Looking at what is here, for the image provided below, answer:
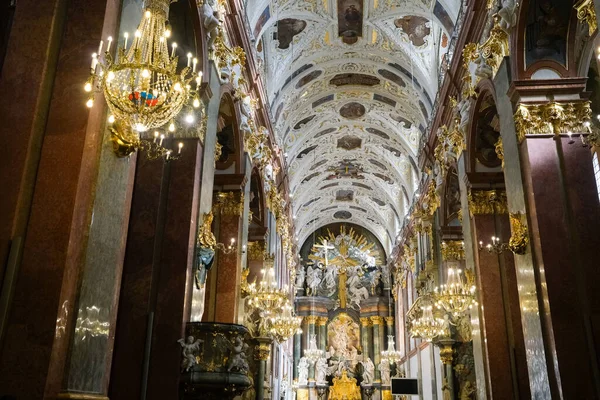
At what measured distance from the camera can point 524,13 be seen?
8.66m

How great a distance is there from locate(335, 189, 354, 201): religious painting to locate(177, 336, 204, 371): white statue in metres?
23.0

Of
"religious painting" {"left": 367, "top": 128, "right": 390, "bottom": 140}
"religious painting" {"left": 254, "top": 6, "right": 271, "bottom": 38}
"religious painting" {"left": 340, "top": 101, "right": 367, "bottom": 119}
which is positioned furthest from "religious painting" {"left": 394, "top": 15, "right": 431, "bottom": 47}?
"religious painting" {"left": 367, "top": 128, "right": 390, "bottom": 140}

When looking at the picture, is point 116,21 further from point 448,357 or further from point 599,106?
point 448,357

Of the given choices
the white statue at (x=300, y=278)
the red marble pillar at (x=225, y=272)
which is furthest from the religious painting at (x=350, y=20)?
the white statue at (x=300, y=278)

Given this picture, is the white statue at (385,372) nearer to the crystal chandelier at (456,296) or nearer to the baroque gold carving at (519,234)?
the crystal chandelier at (456,296)

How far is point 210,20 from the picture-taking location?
29.9ft

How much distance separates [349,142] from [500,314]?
47.5 ft

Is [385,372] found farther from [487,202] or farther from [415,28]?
[487,202]

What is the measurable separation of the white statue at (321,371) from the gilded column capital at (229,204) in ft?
65.6

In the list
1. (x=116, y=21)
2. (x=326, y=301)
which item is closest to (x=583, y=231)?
(x=116, y=21)

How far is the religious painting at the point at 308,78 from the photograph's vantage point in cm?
1862

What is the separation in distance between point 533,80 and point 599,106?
3.71 meters

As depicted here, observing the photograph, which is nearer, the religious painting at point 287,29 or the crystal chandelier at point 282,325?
the crystal chandelier at point 282,325

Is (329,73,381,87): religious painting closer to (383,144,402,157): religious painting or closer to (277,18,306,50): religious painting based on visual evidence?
(277,18,306,50): religious painting
